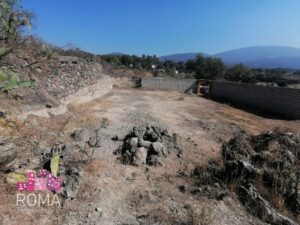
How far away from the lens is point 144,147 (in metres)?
6.38

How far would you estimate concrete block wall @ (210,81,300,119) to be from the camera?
14.1m

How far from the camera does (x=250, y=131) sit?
10.4 metres

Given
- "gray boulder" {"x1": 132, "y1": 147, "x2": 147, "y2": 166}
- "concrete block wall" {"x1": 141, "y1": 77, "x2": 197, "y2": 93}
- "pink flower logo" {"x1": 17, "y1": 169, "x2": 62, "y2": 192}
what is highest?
"pink flower logo" {"x1": 17, "y1": 169, "x2": 62, "y2": 192}

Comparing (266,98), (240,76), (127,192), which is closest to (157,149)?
(127,192)

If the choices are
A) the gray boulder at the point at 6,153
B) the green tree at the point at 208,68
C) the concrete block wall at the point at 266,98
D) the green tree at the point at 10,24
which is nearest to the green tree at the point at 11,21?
the green tree at the point at 10,24

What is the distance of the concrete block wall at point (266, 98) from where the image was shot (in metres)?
14.1

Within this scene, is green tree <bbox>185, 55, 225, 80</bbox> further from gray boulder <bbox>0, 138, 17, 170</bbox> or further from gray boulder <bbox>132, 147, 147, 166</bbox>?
gray boulder <bbox>0, 138, 17, 170</bbox>

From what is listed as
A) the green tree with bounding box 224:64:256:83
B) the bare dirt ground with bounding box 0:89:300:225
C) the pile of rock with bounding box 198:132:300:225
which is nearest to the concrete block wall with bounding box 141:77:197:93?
the green tree with bounding box 224:64:256:83

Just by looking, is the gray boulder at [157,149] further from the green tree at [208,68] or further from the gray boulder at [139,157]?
the green tree at [208,68]

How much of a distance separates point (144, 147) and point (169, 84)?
21.3 meters

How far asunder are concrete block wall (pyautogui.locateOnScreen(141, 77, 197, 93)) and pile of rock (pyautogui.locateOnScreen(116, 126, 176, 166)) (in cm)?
1954

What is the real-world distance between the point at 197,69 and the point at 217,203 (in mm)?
40420

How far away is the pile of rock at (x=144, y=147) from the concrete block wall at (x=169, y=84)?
64.1 ft

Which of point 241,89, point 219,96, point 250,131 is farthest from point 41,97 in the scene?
point 219,96
